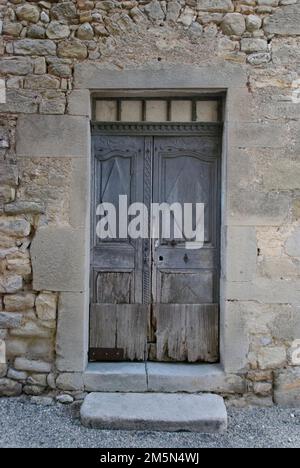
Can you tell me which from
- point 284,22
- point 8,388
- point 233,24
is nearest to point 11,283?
point 8,388

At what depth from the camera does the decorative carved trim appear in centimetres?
332

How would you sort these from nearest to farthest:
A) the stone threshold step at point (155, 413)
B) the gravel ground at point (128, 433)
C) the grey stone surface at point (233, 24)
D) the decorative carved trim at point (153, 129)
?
the gravel ground at point (128, 433) < the stone threshold step at point (155, 413) < the grey stone surface at point (233, 24) < the decorative carved trim at point (153, 129)

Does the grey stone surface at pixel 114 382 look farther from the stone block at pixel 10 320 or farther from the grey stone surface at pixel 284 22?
the grey stone surface at pixel 284 22

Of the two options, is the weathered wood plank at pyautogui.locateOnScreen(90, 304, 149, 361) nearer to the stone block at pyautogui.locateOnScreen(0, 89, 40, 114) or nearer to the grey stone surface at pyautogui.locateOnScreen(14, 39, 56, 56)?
the stone block at pyautogui.locateOnScreen(0, 89, 40, 114)

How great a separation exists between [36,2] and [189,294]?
2.52m

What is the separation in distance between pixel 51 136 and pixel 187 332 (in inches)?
73.4

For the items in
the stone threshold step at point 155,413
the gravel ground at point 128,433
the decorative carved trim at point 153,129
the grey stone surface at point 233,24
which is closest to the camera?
the gravel ground at point 128,433

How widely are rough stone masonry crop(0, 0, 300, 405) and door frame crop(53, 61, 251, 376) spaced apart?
27mm

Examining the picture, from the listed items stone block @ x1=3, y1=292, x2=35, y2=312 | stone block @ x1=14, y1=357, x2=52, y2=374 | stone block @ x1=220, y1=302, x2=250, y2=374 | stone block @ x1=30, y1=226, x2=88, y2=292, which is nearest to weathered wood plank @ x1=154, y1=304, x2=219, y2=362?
stone block @ x1=220, y1=302, x2=250, y2=374

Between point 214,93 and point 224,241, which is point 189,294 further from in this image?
point 214,93

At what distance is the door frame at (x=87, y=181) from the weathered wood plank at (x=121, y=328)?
24 cm

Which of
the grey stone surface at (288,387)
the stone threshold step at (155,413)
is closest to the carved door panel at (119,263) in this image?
the stone threshold step at (155,413)

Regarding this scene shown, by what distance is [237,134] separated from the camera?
3070mm

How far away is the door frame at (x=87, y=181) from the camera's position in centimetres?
307
